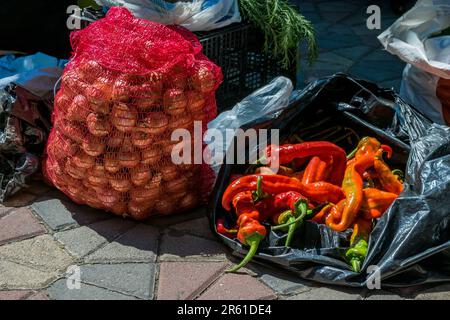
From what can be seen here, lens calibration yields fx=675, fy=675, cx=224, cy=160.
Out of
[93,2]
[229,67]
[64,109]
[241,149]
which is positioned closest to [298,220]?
[241,149]

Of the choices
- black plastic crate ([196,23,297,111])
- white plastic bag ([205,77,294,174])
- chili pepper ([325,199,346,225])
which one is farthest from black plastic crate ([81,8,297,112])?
chili pepper ([325,199,346,225])

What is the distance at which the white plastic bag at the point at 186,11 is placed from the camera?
145 inches

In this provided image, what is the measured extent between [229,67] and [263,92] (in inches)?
21.9

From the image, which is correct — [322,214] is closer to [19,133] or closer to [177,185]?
[177,185]

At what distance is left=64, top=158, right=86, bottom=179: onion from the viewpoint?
3.20 m

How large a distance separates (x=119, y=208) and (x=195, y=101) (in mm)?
629

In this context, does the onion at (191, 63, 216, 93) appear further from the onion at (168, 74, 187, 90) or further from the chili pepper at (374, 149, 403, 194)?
the chili pepper at (374, 149, 403, 194)

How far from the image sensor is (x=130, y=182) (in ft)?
10.3

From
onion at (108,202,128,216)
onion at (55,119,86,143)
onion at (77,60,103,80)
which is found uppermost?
onion at (77,60,103,80)

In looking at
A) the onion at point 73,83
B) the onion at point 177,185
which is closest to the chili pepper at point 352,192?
the onion at point 177,185

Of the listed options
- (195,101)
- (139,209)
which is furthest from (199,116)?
(139,209)

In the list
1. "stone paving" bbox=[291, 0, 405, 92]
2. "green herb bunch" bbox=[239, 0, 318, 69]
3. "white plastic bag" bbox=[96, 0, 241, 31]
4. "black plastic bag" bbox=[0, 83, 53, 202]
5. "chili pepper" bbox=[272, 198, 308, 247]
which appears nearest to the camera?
"chili pepper" bbox=[272, 198, 308, 247]

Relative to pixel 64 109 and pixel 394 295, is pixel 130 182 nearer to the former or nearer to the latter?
pixel 64 109

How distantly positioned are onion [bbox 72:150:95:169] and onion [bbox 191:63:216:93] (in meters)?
0.59
